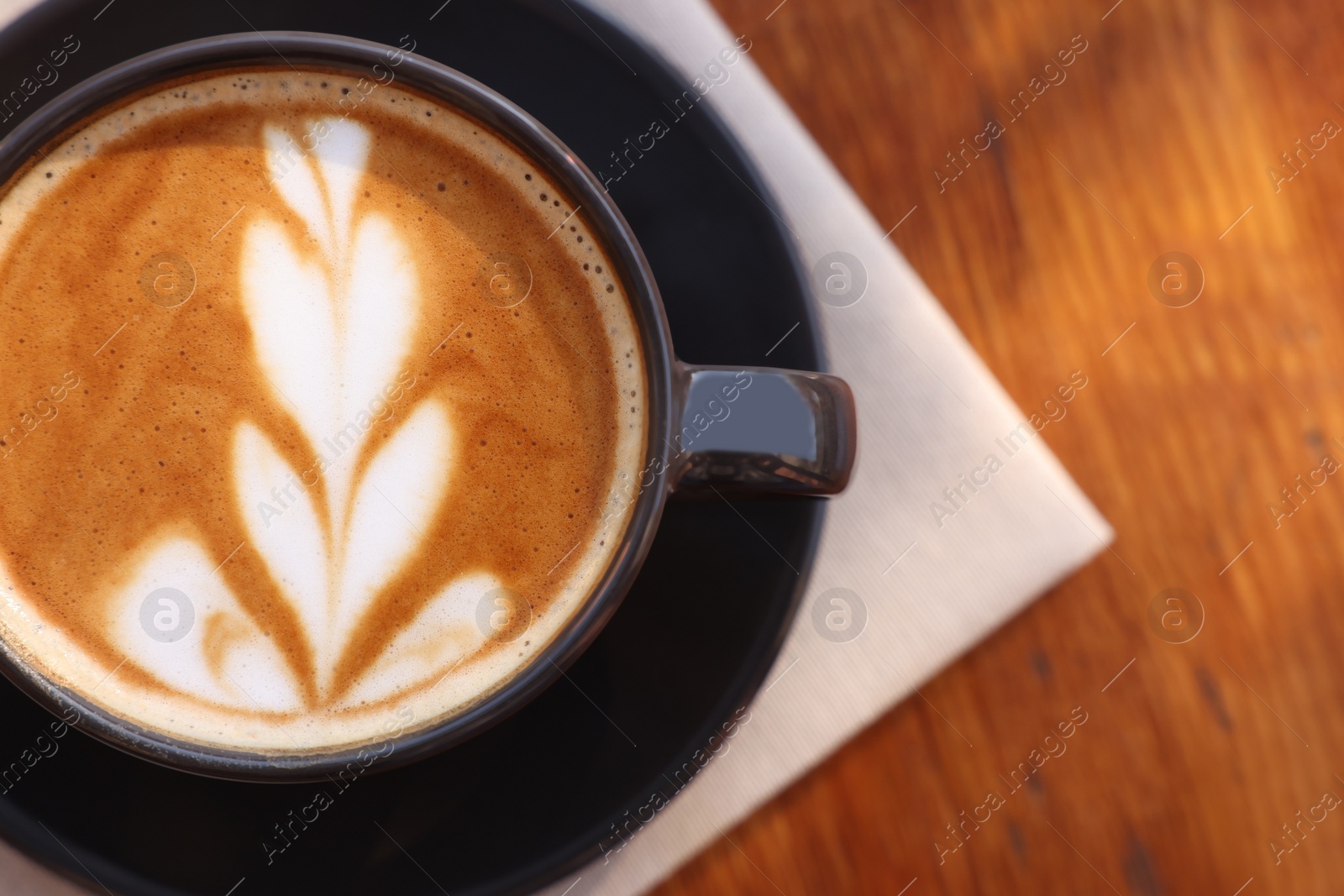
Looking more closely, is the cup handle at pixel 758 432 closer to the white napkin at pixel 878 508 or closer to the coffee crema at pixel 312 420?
the coffee crema at pixel 312 420

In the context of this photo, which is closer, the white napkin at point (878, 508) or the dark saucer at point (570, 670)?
the dark saucer at point (570, 670)

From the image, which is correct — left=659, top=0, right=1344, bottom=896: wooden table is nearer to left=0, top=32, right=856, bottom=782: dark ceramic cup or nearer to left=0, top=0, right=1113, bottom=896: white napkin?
left=0, top=0, right=1113, bottom=896: white napkin

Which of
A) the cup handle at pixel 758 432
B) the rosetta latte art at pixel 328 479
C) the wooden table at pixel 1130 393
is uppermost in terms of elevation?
the rosetta latte art at pixel 328 479

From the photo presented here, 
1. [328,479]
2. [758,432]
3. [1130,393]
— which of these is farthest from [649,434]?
[1130,393]

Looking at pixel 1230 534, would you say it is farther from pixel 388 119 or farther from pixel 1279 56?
pixel 388 119

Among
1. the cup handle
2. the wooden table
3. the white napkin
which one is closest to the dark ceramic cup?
the cup handle

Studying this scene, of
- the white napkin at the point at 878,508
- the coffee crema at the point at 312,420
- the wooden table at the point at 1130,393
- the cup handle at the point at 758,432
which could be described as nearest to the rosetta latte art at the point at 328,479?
the coffee crema at the point at 312,420
